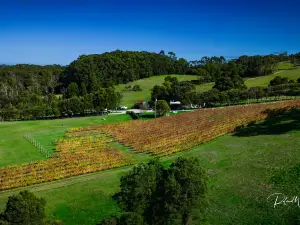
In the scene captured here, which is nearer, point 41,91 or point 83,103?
point 83,103

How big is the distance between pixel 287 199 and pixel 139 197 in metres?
13.6

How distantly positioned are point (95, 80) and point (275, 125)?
84.0m

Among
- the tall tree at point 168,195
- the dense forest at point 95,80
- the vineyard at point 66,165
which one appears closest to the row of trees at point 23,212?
the tall tree at point 168,195

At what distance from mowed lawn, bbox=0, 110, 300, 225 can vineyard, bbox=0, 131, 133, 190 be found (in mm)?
1312

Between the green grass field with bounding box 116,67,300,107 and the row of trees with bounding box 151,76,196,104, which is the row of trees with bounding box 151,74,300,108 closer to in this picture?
the row of trees with bounding box 151,76,196,104

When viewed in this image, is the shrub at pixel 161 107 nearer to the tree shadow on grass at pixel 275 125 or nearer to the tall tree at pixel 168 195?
the tree shadow on grass at pixel 275 125

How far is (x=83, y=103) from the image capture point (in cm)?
8031

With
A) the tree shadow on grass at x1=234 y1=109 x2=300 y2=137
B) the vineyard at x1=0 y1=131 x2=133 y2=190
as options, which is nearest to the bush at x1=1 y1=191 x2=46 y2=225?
the vineyard at x1=0 y1=131 x2=133 y2=190

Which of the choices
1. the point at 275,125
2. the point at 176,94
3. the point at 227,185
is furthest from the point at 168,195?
the point at 176,94

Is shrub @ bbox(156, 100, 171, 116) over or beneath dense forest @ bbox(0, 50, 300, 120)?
beneath

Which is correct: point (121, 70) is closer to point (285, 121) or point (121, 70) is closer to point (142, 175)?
point (285, 121)

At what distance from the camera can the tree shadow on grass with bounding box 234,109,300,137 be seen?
152ft

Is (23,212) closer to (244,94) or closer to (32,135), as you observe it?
(32,135)

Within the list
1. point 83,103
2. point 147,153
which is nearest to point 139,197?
point 147,153
